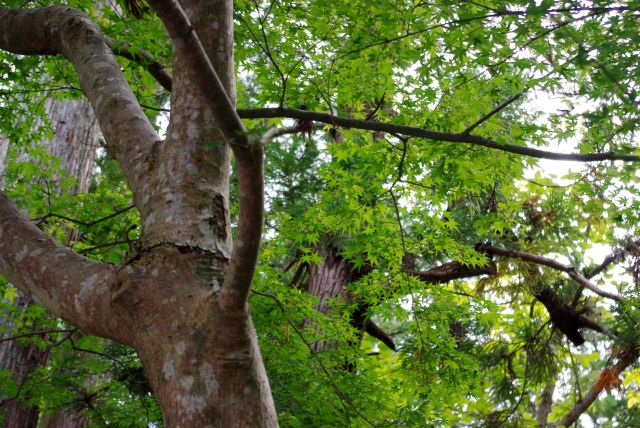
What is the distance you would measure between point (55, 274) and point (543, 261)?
18.1 ft

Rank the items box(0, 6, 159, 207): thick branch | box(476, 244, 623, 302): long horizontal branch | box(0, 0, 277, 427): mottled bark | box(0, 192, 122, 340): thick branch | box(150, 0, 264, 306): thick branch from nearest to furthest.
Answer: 1. box(150, 0, 264, 306): thick branch
2. box(0, 0, 277, 427): mottled bark
3. box(0, 192, 122, 340): thick branch
4. box(0, 6, 159, 207): thick branch
5. box(476, 244, 623, 302): long horizontal branch

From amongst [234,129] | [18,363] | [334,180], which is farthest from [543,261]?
[234,129]

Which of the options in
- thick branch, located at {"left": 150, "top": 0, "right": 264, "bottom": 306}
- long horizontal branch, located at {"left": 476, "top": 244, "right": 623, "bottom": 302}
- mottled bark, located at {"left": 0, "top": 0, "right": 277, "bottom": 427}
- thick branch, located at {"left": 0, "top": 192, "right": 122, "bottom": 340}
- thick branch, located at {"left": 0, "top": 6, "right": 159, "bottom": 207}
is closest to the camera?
thick branch, located at {"left": 150, "top": 0, "right": 264, "bottom": 306}

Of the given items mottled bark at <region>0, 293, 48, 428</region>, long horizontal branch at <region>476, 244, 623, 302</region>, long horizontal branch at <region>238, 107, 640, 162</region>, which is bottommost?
mottled bark at <region>0, 293, 48, 428</region>

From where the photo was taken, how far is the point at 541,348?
7.41m

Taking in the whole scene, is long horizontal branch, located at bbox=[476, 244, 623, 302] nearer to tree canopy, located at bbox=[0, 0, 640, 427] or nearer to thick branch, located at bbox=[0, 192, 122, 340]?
tree canopy, located at bbox=[0, 0, 640, 427]

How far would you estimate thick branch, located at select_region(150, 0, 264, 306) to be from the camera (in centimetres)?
179

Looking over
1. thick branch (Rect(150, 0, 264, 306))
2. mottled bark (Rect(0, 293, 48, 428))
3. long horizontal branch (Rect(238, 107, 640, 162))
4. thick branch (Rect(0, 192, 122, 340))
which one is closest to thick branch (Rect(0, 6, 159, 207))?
thick branch (Rect(0, 192, 122, 340))

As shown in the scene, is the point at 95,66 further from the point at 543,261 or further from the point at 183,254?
the point at 543,261

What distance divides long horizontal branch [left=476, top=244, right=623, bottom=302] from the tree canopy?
0.03 meters

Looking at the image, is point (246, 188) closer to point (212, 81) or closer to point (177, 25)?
point (212, 81)

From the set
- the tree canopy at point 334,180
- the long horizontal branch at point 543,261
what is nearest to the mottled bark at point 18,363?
the tree canopy at point 334,180

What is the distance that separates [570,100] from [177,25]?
159 inches

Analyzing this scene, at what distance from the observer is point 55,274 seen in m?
2.45
